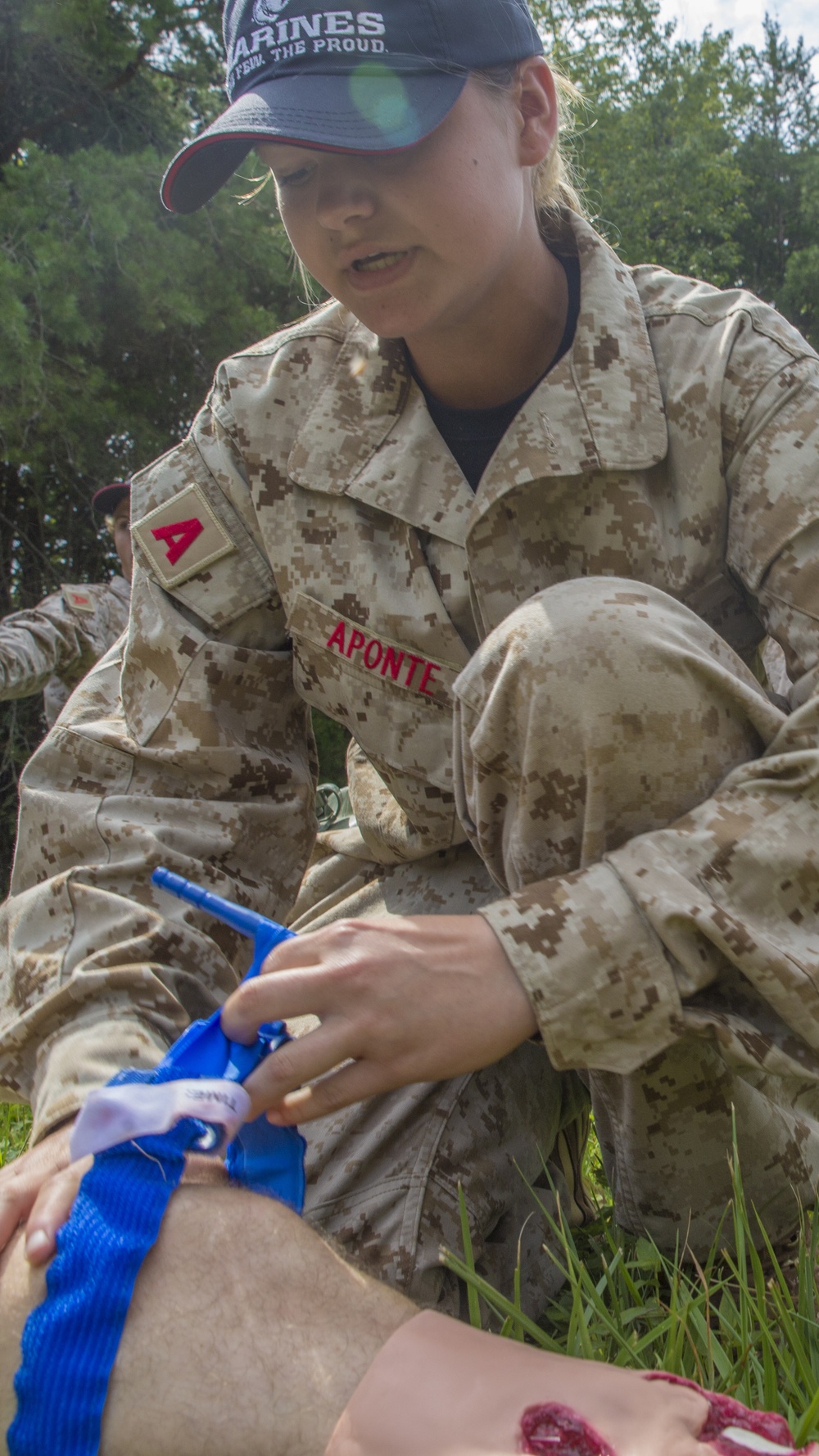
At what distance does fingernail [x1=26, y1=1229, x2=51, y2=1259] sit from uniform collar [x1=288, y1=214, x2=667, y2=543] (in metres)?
1.08

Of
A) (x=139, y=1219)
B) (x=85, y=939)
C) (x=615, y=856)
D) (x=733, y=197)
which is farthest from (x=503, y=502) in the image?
(x=733, y=197)

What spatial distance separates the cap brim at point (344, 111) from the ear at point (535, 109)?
6.5 inches

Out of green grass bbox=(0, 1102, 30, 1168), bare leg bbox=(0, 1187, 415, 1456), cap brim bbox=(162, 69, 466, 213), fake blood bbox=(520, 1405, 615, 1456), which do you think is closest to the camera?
fake blood bbox=(520, 1405, 615, 1456)

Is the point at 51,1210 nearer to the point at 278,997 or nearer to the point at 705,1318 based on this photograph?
the point at 278,997

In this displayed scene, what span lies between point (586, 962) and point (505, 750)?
0.92 feet

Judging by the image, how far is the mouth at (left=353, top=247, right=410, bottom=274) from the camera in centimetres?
171

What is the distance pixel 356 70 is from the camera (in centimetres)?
160

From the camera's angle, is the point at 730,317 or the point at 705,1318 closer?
the point at 705,1318

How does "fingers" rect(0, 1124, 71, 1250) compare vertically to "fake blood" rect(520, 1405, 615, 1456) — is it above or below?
above

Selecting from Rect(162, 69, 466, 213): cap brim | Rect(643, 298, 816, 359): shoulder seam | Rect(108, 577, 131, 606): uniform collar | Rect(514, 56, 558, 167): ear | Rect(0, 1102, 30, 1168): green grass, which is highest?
Rect(162, 69, 466, 213): cap brim

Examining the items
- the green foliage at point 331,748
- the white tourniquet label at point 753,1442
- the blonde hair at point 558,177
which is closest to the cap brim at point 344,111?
the blonde hair at point 558,177

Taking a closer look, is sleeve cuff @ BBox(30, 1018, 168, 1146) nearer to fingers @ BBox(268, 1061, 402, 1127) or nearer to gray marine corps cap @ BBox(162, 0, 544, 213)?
fingers @ BBox(268, 1061, 402, 1127)

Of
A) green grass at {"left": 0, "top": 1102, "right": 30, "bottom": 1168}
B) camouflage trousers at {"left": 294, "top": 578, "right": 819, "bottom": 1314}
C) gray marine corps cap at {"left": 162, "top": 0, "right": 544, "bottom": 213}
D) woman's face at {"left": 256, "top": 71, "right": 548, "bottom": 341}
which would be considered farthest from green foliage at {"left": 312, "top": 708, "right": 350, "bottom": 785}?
gray marine corps cap at {"left": 162, "top": 0, "right": 544, "bottom": 213}

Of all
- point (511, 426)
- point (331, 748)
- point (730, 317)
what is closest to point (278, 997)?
point (511, 426)
